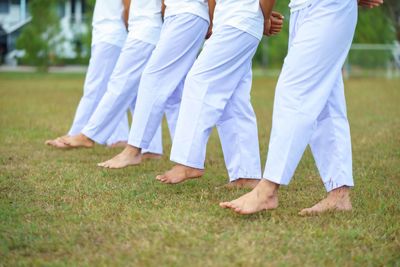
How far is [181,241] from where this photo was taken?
3.09 metres

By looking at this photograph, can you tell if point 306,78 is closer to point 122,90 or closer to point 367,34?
point 122,90

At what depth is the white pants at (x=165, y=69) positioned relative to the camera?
15.4ft

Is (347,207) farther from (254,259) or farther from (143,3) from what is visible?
(143,3)

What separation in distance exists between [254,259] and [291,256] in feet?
0.54

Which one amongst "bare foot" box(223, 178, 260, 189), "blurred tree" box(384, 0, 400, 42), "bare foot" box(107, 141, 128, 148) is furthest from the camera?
"blurred tree" box(384, 0, 400, 42)

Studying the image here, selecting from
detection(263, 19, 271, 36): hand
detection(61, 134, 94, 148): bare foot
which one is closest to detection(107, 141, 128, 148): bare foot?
detection(61, 134, 94, 148): bare foot

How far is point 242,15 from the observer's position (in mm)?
4074

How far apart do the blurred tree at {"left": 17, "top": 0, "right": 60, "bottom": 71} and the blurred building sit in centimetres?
243

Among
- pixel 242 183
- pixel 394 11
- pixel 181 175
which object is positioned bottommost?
pixel 394 11

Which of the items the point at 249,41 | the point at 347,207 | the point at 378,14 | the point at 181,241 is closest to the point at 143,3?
the point at 249,41

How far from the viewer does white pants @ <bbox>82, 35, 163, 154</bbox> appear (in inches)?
219

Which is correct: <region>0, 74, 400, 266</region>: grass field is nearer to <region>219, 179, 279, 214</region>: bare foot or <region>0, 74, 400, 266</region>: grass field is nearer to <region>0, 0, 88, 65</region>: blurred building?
<region>219, 179, 279, 214</region>: bare foot

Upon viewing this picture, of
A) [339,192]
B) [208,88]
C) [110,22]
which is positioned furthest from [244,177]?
[110,22]

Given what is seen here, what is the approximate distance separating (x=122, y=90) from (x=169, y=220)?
2406mm
